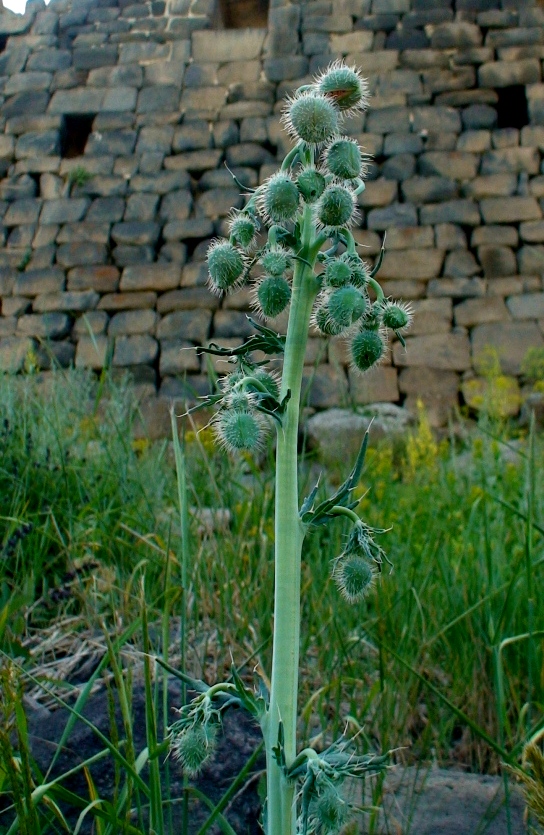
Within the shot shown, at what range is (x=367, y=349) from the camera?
3.82 ft

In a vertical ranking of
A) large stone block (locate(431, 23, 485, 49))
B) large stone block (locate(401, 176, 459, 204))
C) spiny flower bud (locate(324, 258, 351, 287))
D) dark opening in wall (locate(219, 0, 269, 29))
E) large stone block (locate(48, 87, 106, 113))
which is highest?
dark opening in wall (locate(219, 0, 269, 29))

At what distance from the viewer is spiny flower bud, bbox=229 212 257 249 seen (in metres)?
1.22

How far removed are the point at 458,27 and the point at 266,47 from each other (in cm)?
183

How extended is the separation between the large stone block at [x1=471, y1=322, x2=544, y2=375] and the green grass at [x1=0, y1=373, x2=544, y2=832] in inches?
154

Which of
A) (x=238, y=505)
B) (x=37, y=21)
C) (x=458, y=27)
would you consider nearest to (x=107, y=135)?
(x=37, y=21)

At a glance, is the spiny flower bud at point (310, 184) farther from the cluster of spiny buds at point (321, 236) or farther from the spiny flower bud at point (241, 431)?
the spiny flower bud at point (241, 431)

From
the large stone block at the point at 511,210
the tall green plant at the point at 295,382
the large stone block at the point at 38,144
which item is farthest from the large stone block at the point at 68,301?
the tall green plant at the point at 295,382

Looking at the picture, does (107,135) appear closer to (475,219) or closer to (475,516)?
(475,219)

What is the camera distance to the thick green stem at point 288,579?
3.25 ft

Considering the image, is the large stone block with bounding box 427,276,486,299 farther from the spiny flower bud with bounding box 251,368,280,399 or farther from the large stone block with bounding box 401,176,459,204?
the spiny flower bud with bounding box 251,368,280,399

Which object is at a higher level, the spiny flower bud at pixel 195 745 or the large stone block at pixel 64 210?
the large stone block at pixel 64 210

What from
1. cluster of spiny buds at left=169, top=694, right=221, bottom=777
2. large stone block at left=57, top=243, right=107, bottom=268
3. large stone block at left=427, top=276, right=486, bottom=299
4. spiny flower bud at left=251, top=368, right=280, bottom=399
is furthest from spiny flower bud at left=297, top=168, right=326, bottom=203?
large stone block at left=57, top=243, right=107, bottom=268

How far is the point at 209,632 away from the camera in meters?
2.29

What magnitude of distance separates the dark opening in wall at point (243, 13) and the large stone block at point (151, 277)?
2.85 m
